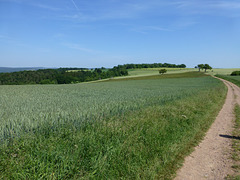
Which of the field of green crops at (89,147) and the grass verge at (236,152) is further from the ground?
the field of green crops at (89,147)

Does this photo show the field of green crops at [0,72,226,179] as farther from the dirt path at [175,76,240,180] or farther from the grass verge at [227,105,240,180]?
the grass verge at [227,105,240,180]

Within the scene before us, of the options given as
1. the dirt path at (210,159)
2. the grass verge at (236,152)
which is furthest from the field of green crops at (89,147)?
the grass verge at (236,152)

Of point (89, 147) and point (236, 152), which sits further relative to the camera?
point (236, 152)

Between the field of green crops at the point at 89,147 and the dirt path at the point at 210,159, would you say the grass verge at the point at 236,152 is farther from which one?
the field of green crops at the point at 89,147

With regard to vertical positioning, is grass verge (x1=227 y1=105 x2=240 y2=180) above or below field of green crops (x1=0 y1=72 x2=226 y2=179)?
below

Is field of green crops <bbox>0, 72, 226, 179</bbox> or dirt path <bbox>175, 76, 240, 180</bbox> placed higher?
field of green crops <bbox>0, 72, 226, 179</bbox>

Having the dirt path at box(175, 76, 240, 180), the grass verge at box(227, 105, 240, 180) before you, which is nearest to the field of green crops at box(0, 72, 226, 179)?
the dirt path at box(175, 76, 240, 180)

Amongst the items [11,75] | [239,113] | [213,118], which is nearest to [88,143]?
[213,118]

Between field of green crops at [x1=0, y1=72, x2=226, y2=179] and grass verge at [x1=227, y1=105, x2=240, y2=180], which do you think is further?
grass verge at [x1=227, y1=105, x2=240, y2=180]

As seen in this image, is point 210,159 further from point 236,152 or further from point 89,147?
point 89,147

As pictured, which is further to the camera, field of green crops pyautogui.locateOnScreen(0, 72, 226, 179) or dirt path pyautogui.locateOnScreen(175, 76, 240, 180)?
dirt path pyautogui.locateOnScreen(175, 76, 240, 180)

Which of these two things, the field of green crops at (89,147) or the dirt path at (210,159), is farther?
the dirt path at (210,159)

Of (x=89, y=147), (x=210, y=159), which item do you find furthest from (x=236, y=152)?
(x=89, y=147)

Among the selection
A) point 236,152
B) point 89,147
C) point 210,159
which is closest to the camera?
point 89,147
